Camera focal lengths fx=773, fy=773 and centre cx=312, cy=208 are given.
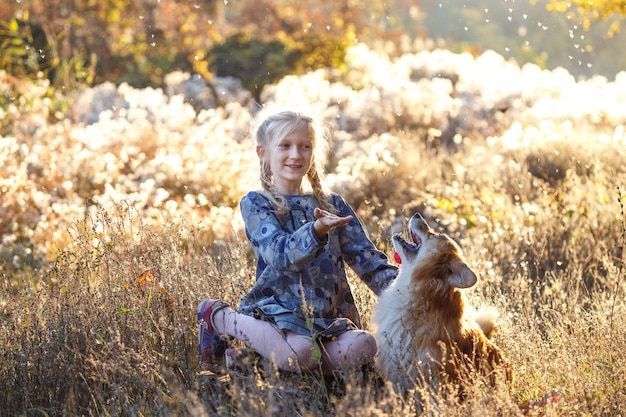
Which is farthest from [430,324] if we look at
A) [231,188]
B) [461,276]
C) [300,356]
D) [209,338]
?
[231,188]

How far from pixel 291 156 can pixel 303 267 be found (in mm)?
562

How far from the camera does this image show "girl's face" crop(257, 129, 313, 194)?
12.7 ft

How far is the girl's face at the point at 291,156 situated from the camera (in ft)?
12.7

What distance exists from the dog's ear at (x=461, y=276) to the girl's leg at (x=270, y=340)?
70 centimetres

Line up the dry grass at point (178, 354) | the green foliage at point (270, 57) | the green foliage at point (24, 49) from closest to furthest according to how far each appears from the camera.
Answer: the dry grass at point (178, 354) → the green foliage at point (24, 49) → the green foliage at point (270, 57)

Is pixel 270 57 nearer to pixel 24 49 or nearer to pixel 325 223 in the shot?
pixel 24 49

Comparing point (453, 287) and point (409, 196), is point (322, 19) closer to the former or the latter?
point (409, 196)

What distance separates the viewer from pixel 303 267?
12.1ft

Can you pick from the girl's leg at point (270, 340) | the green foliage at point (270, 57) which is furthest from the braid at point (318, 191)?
the green foliage at point (270, 57)

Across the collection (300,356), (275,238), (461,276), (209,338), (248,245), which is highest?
(248,245)

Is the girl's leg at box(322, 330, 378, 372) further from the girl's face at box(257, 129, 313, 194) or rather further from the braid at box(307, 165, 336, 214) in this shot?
the girl's face at box(257, 129, 313, 194)

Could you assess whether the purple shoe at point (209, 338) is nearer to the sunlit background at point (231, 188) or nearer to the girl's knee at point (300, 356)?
the sunlit background at point (231, 188)

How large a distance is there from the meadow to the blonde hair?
0.73ft

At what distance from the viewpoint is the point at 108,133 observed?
906cm
